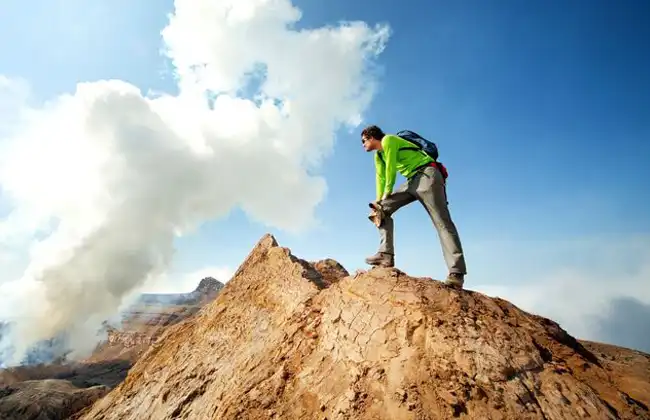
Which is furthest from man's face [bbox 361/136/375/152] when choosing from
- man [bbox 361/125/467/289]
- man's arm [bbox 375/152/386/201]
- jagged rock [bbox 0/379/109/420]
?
jagged rock [bbox 0/379/109/420]

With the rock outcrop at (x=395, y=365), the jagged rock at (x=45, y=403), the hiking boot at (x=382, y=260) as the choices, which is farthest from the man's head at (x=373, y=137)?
the jagged rock at (x=45, y=403)

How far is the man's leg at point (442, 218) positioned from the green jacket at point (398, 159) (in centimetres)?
20

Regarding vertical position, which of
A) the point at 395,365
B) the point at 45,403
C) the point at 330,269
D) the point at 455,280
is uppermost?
the point at 330,269

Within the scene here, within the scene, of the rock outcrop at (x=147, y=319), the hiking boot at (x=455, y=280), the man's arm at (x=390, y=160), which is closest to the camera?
the hiking boot at (x=455, y=280)

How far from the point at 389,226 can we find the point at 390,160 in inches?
42.1

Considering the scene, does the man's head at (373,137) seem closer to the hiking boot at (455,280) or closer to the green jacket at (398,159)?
the green jacket at (398,159)

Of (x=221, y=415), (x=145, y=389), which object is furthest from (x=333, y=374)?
(x=145, y=389)

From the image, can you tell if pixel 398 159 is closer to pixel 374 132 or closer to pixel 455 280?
pixel 374 132

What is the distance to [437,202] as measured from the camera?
5281mm

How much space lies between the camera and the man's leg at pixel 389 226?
18.5 ft

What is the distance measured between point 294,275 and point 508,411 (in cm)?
464

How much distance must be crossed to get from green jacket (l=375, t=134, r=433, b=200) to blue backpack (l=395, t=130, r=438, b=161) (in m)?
0.09

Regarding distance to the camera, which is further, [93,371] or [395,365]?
[93,371]

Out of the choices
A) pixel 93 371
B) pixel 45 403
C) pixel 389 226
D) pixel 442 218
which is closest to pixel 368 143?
pixel 389 226
